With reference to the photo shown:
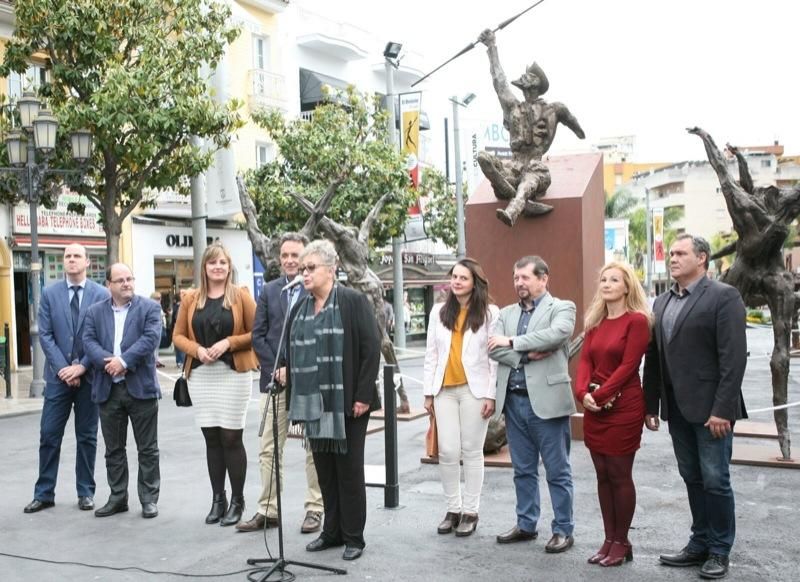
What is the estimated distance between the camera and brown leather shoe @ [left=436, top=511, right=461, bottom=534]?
19.2 ft

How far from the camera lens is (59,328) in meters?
7.00

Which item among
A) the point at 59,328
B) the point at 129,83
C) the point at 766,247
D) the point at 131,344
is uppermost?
the point at 129,83

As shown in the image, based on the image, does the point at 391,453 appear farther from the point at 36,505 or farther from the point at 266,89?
the point at 266,89

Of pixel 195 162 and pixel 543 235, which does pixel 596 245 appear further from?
pixel 195 162

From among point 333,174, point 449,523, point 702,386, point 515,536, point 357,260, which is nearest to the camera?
point 702,386

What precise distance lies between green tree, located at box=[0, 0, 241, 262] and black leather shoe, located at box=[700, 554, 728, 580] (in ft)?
42.1

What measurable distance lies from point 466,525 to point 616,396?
1.42 m

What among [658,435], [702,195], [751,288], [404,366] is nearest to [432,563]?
[751,288]

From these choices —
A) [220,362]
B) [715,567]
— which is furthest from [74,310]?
[715,567]

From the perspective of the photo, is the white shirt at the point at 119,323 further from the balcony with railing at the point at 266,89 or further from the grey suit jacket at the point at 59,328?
the balcony with railing at the point at 266,89

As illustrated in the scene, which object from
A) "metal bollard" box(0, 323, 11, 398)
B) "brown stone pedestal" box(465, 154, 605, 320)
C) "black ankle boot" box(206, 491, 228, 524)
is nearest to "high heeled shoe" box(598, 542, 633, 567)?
"black ankle boot" box(206, 491, 228, 524)

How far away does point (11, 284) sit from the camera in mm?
21797

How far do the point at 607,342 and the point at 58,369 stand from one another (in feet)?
13.6

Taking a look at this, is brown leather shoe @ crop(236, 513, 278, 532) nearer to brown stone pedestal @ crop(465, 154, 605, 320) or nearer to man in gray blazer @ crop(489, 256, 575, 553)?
man in gray blazer @ crop(489, 256, 575, 553)
